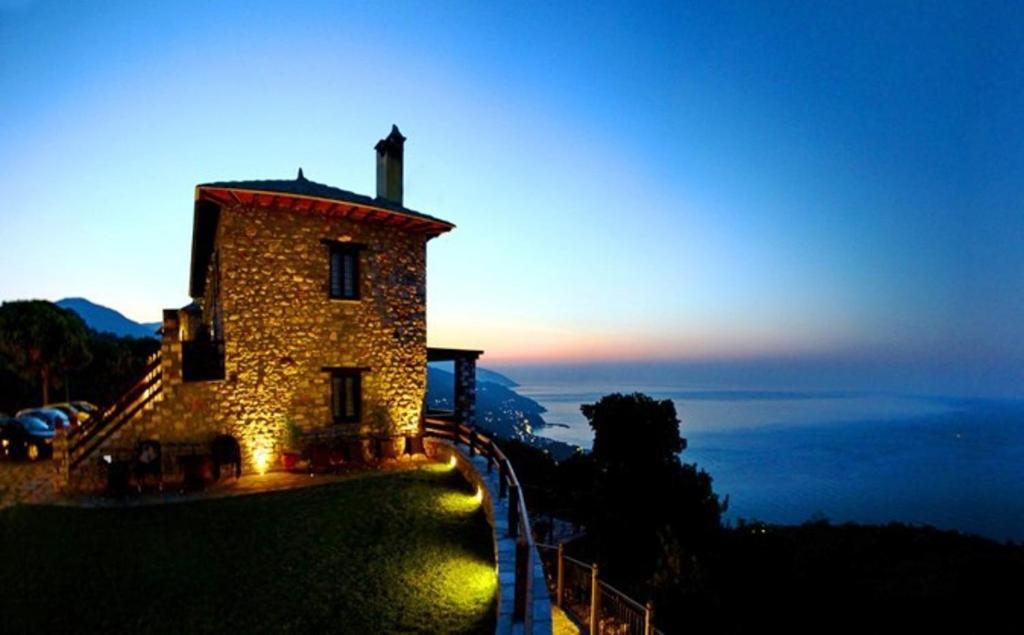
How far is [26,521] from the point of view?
29.9 feet

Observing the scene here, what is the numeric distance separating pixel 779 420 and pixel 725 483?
4791 inches

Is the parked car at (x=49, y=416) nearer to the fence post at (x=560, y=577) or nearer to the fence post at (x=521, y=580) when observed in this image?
the fence post at (x=560, y=577)

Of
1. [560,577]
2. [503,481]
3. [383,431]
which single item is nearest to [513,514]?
[503,481]

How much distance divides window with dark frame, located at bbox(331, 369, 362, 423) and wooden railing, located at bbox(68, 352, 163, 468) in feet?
12.8

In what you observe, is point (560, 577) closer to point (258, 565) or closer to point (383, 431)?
point (258, 565)

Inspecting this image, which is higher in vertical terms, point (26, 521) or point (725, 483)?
point (26, 521)

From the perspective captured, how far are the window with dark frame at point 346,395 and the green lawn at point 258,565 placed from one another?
3.04 m

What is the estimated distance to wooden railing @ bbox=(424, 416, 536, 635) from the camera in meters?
6.00

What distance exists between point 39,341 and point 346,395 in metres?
19.7

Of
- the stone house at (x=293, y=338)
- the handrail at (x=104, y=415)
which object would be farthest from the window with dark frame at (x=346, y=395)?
the handrail at (x=104, y=415)

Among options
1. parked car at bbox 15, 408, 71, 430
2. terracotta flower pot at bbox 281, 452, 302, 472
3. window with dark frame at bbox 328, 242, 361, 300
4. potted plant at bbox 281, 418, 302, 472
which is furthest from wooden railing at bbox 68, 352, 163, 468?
parked car at bbox 15, 408, 71, 430

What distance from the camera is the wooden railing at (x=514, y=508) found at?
600 cm

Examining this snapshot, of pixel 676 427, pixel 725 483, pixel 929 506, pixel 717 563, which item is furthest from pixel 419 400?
pixel 929 506

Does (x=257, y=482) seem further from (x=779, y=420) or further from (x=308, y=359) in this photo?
(x=779, y=420)
